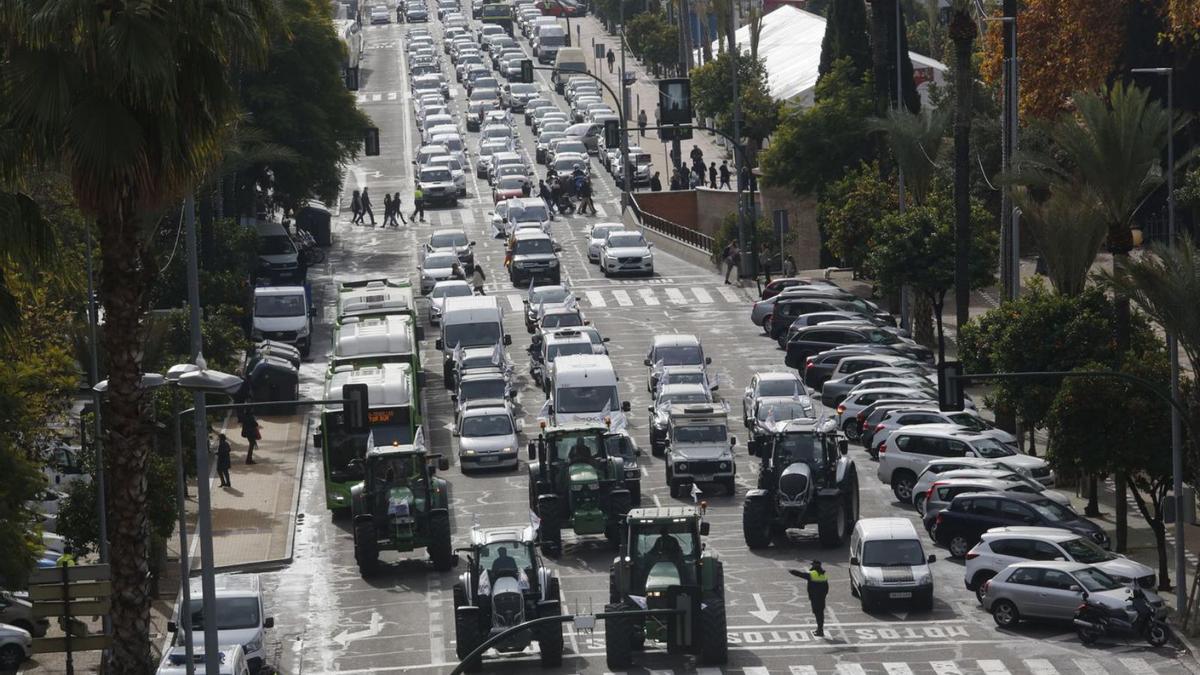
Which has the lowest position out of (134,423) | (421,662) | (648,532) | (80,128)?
(421,662)

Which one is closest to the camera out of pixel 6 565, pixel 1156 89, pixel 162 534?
pixel 6 565

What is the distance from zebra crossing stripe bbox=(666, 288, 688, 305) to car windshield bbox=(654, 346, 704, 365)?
1399cm

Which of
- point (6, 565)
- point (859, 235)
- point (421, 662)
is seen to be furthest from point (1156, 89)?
point (6, 565)

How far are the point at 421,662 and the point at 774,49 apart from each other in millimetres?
82108

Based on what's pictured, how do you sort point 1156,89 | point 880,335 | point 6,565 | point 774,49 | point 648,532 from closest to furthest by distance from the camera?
point 6,565 < point 648,532 < point 880,335 < point 1156,89 < point 774,49

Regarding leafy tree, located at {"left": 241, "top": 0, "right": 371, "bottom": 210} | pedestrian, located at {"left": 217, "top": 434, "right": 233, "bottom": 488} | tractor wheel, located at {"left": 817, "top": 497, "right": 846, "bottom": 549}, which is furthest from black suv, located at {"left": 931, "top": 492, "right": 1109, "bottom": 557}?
leafy tree, located at {"left": 241, "top": 0, "right": 371, "bottom": 210}

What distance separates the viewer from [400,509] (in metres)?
43.9

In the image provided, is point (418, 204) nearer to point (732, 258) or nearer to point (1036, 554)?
point (732, 258)

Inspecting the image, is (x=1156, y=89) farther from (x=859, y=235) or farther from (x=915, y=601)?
(x=915, y=601)

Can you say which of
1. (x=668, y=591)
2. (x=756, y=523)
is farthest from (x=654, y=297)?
(x=668, y=591)

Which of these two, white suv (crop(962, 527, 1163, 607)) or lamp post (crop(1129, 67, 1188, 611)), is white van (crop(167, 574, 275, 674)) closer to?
white suv (crop(962, 527, 1163, 607))

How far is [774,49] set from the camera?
384 feet

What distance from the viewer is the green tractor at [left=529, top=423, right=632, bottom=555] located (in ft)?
147

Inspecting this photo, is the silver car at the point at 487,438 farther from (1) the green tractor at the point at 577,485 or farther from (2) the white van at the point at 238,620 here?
(2) the white van at the point at 238,620
